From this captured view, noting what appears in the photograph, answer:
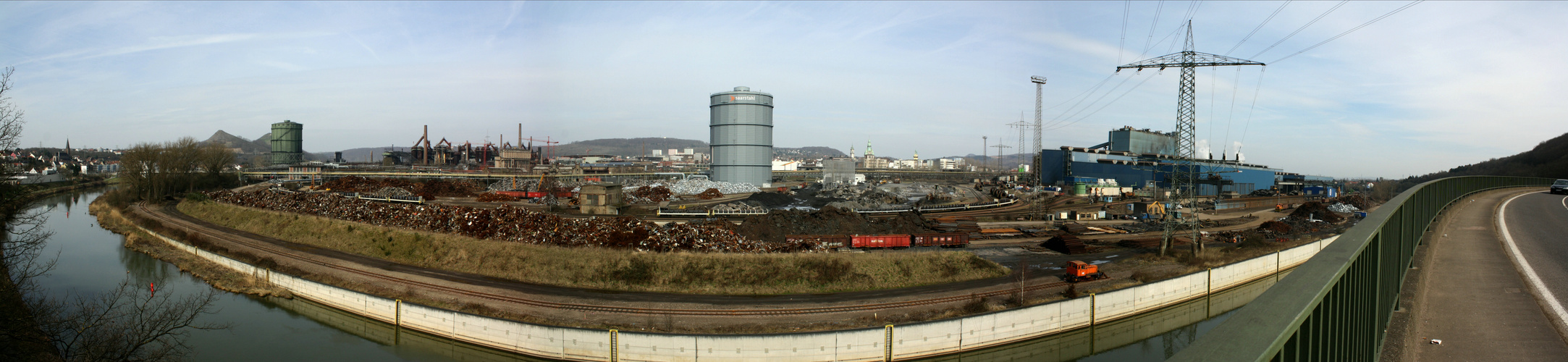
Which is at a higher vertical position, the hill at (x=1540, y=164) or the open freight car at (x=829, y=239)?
the hill at (x=1540, y=164)

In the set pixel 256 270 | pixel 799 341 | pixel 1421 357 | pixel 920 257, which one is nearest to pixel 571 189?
pixel 256 270

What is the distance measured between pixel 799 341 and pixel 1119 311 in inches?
491

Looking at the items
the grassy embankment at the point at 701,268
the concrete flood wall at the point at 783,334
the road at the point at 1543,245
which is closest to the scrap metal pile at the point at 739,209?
the grassy embankment at the point at 701,268

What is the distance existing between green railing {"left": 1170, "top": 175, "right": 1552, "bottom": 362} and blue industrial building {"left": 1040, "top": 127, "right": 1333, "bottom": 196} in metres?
73.8

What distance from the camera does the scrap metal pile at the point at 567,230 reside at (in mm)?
28797

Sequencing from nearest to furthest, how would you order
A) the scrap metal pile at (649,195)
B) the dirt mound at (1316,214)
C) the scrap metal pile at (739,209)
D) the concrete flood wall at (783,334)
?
the concrete flood wall at (783,334) → the scrap metal pile at (739,209) → the dirt mound at (1316,214) → the scrap metal pile at (649,195)

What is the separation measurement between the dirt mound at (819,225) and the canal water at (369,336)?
14.0m

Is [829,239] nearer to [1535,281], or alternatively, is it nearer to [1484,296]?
[1535,281]

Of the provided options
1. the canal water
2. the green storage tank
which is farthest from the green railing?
the green storage tank

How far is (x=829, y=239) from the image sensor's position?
31953 mm

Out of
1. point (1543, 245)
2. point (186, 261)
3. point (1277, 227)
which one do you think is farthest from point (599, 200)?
point (1277, 227)

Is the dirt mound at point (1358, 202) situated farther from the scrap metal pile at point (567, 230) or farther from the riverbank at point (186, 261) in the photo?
the riverbank at point (186, 261)

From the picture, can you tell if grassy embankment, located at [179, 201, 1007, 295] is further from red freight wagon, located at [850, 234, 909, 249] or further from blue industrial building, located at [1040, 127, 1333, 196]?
blue industrial building, located at [1040, 127, 1333, 196]

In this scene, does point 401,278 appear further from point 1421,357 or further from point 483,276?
point 1421,357
